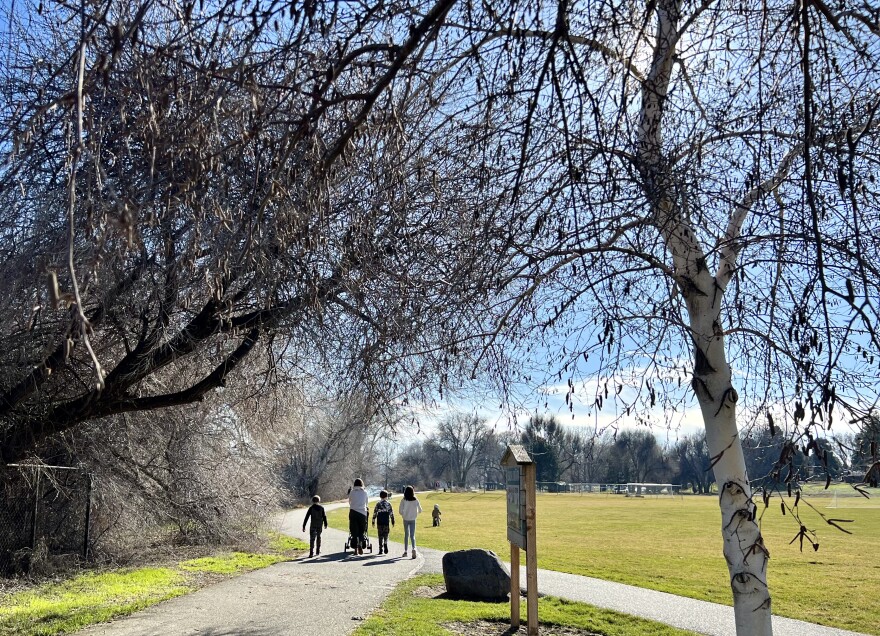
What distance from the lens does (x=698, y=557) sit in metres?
22.1

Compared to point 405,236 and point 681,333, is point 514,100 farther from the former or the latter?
point 681,333

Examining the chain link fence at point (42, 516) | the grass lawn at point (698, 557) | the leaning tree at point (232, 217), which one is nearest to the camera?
the leaning tree at point (232, 217)

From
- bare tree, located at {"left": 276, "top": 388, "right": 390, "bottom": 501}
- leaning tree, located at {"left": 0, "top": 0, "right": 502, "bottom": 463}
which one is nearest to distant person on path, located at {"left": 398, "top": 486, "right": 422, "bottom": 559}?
bare tree, located at {"left": 276, "top": 388, "right": 390, "bottom": 501}

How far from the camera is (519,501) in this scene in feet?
33.7

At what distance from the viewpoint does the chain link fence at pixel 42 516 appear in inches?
536

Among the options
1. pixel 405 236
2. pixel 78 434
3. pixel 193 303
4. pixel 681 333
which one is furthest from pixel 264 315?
pixel 78 434

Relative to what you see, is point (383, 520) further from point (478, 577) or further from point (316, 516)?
point (478, 577)

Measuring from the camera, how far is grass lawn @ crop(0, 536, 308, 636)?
32.0 feet

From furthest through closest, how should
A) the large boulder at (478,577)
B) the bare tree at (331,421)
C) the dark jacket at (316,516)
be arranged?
the dark jacket at (316,516) < the large boulder at (478,577) < the bare tree at (331,421)

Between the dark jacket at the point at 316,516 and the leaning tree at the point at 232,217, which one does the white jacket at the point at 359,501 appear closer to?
the dark jacket at the point at 316,516

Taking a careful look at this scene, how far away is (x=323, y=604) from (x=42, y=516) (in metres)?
6.63

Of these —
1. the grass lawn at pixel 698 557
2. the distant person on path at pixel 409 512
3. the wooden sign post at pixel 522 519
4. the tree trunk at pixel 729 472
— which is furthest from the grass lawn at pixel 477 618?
the distant person on path at pixel 409 512

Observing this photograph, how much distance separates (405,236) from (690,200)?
2519mm

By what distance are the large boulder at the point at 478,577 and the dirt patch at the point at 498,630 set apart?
187 centimetres
